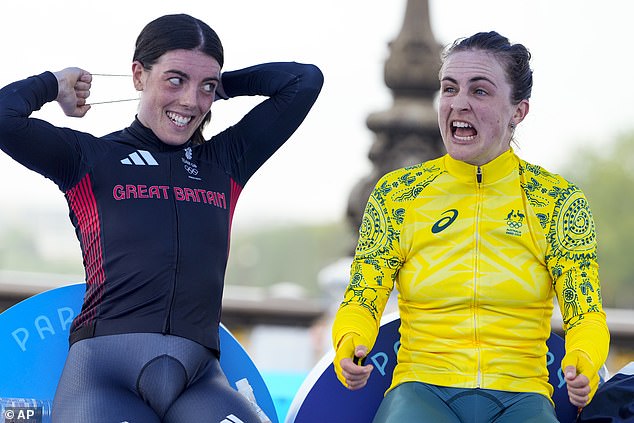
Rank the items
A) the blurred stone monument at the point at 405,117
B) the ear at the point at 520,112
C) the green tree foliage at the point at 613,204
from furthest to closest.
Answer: the green tree foliage at the point at 613,204 < the blurred stone monument at the point at 405,117 < the ear at the point at 520,112

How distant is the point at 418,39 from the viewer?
7.97 metres

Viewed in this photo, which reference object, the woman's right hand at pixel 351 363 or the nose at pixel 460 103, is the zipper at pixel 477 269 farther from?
the woman's right hand at pixel 351 363

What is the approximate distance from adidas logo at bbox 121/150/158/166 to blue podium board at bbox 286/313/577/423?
2.80ft

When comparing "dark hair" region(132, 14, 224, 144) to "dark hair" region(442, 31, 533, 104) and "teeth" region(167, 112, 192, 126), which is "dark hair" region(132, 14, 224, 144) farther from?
"dark hair" region(442, 31, 533, 104)

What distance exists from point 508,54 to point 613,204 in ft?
141

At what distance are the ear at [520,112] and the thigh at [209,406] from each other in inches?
46.7

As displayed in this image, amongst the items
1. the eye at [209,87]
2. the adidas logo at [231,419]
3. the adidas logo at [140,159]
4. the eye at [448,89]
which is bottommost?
the adidas logo at [231,419]

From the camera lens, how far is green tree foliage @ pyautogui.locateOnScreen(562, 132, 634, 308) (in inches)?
1704

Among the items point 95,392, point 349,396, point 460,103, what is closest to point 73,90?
point 95,392

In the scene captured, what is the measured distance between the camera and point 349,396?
353cm

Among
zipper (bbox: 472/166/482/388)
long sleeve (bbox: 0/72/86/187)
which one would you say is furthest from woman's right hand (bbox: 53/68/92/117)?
zipper (bbox: 472/166/482/388)

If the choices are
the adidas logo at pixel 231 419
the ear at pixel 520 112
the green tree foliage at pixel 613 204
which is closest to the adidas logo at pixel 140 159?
the adidas logo at pixel 231 419

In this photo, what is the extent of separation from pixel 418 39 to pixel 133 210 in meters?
5.10

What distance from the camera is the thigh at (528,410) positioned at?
304 cm
